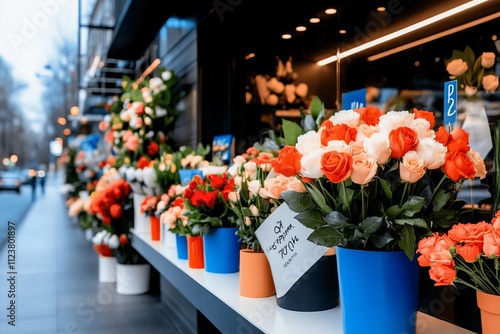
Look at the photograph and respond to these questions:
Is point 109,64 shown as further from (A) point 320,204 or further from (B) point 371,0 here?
(A) point 320,204

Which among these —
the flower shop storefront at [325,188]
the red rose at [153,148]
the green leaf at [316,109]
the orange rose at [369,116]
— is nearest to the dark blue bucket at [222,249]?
the flower shop storefront at [325,188]

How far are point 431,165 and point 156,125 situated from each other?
358cm

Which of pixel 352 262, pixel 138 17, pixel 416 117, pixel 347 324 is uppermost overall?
pixel 138 17

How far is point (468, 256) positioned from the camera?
107cm

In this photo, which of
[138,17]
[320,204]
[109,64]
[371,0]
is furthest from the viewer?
[109,64]

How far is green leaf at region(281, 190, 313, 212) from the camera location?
138cm

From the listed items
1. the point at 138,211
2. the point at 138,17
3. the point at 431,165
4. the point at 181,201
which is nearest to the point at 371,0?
the point at 181,201

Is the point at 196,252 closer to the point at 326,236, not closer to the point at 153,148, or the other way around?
the point at 326,236

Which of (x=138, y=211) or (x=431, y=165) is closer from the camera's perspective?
(x=431, y=165)

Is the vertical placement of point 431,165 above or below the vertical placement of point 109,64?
below

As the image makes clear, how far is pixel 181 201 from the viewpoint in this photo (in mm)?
2580

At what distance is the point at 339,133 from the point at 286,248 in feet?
1.61

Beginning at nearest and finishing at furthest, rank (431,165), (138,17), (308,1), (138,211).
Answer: (431,165) < (308,1) < (138,211) < (138,17)

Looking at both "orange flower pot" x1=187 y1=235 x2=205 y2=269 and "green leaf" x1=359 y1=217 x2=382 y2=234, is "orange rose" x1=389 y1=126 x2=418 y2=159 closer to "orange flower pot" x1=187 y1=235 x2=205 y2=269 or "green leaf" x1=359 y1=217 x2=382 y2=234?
"green leaf" x1=359 y1=217 x2=382 y2=234
